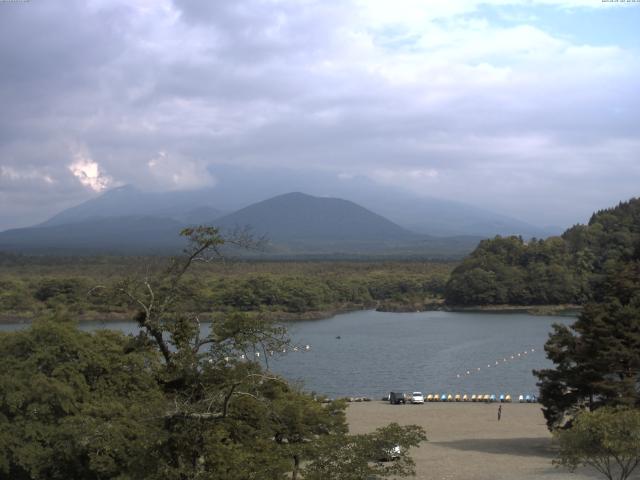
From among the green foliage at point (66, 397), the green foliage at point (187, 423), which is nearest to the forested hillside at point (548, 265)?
the green foliage at point (66, 397)

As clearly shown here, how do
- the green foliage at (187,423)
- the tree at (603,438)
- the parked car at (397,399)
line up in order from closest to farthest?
the green foliage at (187,423), the tree at (603,438), the parked car at (397,399)

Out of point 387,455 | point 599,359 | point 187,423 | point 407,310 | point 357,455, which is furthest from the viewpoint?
point 407,310

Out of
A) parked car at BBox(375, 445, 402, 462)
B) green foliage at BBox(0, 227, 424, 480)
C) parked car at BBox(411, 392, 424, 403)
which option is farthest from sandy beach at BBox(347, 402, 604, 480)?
parked car at BBox(375, 445, 402, 462)

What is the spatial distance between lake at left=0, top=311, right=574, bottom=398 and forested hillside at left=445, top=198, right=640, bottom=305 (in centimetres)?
946

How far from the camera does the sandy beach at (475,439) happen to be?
16.1 metres

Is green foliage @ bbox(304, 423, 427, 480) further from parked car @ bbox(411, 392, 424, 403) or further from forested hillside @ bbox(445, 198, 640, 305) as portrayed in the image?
forested hillside @ bbox(445, 198, 640, 305)

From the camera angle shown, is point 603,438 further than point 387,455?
Yes

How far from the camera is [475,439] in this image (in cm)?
2119

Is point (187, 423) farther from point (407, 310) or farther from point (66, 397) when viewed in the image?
point (407, 310)

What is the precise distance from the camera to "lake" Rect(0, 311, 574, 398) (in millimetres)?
33625

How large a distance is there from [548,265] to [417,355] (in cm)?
3927

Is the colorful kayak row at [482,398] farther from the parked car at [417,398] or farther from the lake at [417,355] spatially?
the lake at [417,355]

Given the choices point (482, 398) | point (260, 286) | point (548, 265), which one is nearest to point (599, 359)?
point (482, 398)

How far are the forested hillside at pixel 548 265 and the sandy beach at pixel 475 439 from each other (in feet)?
142
